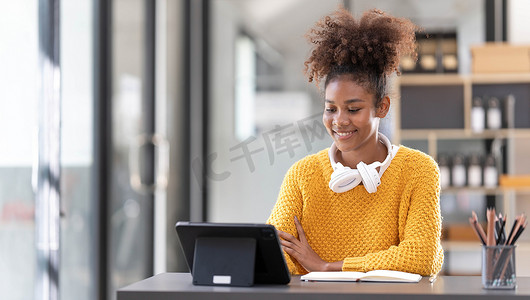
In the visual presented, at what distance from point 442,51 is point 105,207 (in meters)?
2.57

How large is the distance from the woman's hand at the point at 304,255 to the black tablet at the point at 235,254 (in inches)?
12.8

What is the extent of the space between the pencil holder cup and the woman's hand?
0.48m

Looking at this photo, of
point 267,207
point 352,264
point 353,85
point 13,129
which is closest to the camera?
point 352,264

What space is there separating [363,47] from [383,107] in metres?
0.19

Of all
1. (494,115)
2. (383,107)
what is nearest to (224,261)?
(383,107)

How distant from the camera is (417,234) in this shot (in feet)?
6.72

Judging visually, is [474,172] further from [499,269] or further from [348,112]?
[499,269]

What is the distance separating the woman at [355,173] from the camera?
2.15 metres

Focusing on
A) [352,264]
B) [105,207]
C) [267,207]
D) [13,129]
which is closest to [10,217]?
[13,129]

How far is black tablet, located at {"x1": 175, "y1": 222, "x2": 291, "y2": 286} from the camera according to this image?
1.77 m

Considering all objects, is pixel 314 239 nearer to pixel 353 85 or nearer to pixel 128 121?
pixel 353 85

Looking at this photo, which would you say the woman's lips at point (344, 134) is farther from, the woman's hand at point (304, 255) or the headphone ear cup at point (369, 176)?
the woman's hand at point (304, 255)

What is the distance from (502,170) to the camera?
5520 millimetres

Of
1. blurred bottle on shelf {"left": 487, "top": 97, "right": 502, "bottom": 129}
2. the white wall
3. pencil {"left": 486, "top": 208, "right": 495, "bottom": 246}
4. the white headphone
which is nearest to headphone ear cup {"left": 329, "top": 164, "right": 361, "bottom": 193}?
the white headphone
